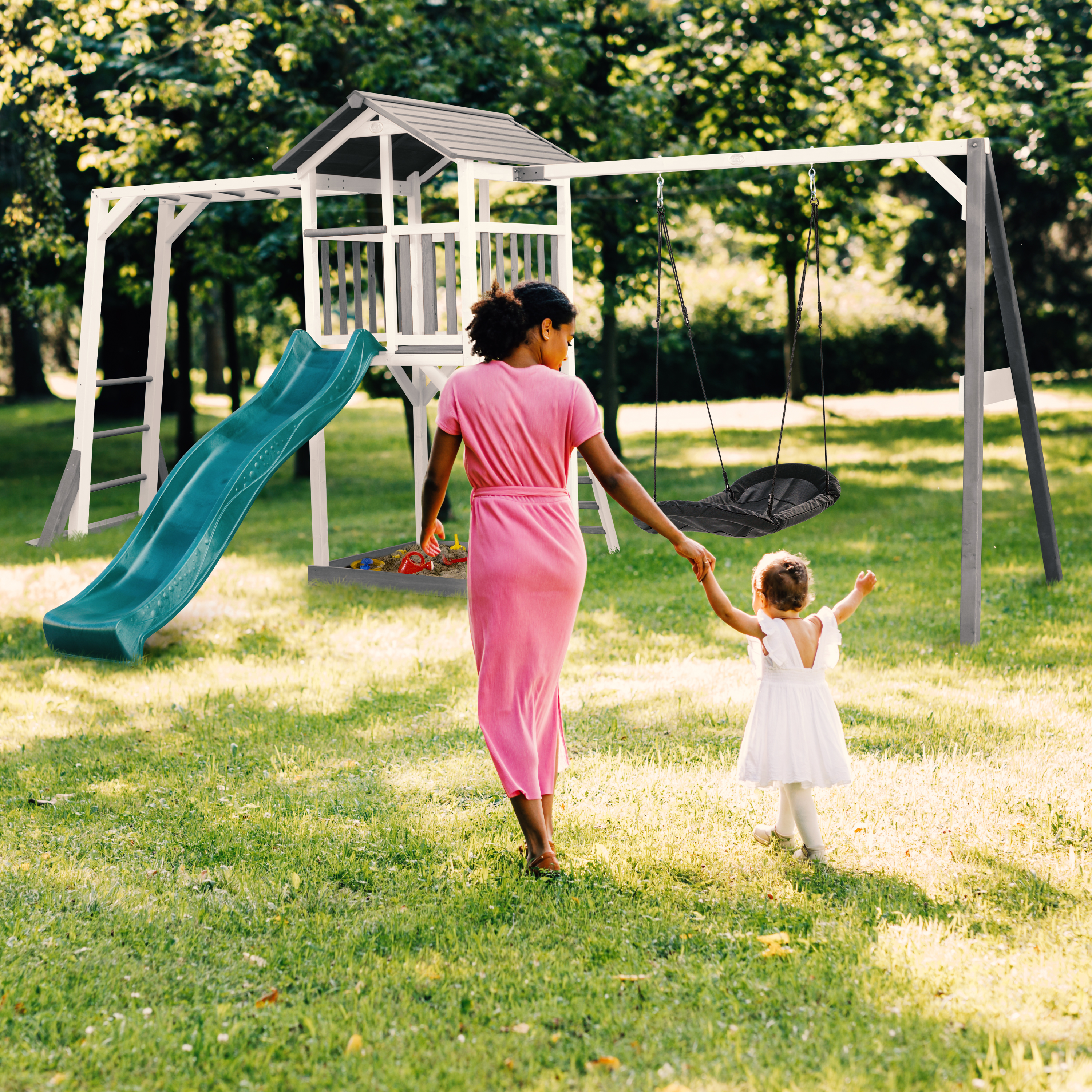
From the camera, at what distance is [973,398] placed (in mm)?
7371

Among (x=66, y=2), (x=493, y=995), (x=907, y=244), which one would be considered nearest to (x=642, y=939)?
(x=493, y=995)

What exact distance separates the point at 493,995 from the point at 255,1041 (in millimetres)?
661

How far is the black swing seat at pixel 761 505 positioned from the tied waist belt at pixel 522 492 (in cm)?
197

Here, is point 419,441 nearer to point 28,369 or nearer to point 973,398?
point 973,398

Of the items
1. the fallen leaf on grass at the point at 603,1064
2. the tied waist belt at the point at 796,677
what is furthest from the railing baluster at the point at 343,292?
the fallen leaf on grass at the point at 603,1064

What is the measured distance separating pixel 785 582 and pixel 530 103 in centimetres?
1039

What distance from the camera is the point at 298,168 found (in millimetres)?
9289

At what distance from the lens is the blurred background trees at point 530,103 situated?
40.0 feet

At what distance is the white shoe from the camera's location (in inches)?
179

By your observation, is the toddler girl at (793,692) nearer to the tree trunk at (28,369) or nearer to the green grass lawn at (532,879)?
the green grass lawn at (532,879)

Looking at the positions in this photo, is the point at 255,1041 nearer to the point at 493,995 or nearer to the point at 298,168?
the point at 493,995

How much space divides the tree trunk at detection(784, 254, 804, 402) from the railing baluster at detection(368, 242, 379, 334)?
31.7 ft

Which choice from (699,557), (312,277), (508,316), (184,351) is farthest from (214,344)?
(699,557)

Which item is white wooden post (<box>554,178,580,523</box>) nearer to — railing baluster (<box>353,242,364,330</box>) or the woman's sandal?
railing baluster (<box>353,242,364,330</box>)
